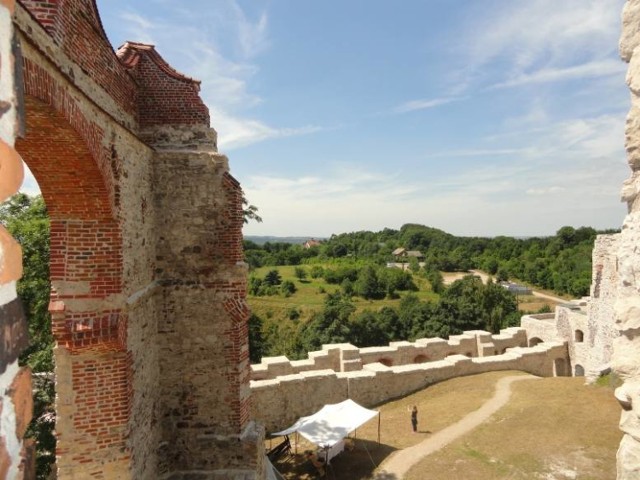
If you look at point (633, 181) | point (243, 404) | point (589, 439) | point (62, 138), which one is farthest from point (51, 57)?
point (589, 439)

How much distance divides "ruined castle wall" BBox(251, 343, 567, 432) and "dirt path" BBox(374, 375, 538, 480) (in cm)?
212

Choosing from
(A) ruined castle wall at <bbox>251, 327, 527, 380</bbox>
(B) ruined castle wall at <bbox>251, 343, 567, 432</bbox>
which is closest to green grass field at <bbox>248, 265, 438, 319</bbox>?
(A) ruined castle wall at <bbox>251, 327, 527, 380</bbox>

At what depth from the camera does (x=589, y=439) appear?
11250 mm

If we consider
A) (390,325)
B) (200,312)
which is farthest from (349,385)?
(390,325)

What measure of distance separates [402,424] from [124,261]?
1088 centimetres

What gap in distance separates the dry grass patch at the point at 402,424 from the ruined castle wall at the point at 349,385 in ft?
1.14

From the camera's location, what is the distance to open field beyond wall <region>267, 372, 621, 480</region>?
1016 centimetres

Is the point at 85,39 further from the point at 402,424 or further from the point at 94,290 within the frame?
the point at 402,424

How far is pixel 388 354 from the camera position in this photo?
58.5 feet

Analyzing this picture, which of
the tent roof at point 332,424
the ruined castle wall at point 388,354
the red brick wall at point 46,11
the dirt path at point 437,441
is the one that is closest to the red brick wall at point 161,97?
the red brick wall at point 46,11

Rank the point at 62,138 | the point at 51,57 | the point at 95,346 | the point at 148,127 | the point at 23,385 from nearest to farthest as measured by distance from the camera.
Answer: the point at 23,385, the point at 51,57, the point at 62,138, the point at 95,346, the point at 148,127

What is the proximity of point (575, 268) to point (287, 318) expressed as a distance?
44.1 metres

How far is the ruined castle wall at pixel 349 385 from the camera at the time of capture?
13516 millimetres

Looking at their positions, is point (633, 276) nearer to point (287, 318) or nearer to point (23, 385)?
point (23, 385)
